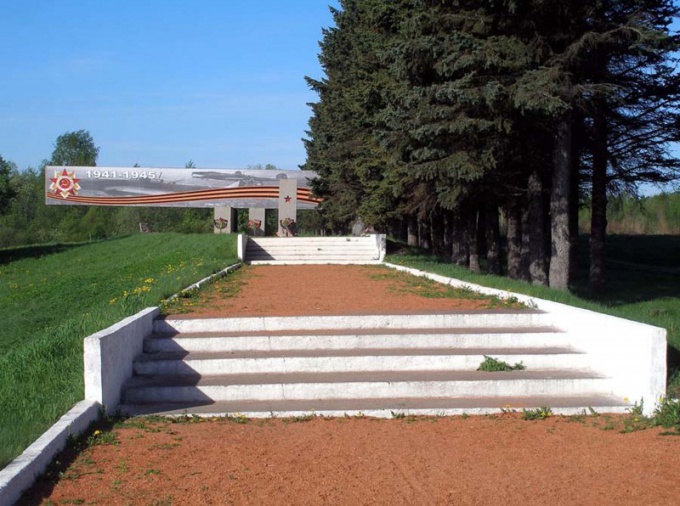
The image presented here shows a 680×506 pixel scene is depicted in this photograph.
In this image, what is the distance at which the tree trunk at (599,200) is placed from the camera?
20.2 meters

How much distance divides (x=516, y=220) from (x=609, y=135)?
3588 millimetres

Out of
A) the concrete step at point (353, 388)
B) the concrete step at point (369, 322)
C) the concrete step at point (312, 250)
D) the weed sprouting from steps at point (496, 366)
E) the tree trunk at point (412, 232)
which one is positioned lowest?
the concrete step at point (353, 388)

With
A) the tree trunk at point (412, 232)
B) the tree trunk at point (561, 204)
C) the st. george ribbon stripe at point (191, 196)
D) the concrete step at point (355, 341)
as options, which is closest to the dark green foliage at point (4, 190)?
the st. george ribbon stripe at point (191, 196)

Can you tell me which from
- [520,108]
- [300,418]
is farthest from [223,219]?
[300,418]

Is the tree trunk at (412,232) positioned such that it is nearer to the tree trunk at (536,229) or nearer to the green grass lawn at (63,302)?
the green grass lawn at (63,302)

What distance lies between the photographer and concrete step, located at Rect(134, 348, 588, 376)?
842 cm

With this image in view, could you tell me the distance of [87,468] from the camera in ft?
19.1

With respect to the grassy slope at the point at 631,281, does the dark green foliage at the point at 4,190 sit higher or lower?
higher

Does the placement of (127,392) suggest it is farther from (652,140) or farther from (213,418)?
(652,140)

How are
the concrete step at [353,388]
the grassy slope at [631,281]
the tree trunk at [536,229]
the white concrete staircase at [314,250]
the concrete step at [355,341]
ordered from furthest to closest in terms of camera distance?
1. the white concrete staircase at [314,250]
2. the tree trunk at [536,229]
3. the grassy slope at [631,281]
4. the concrete step at [355,341]
5. the concrete step at [353,388]

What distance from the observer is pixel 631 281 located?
28.7 metres

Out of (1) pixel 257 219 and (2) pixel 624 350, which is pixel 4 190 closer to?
(1) pixel 257 219

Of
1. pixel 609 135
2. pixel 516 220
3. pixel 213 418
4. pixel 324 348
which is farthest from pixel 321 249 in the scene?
pixel 213 418

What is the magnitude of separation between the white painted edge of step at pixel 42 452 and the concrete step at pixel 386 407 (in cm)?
67
